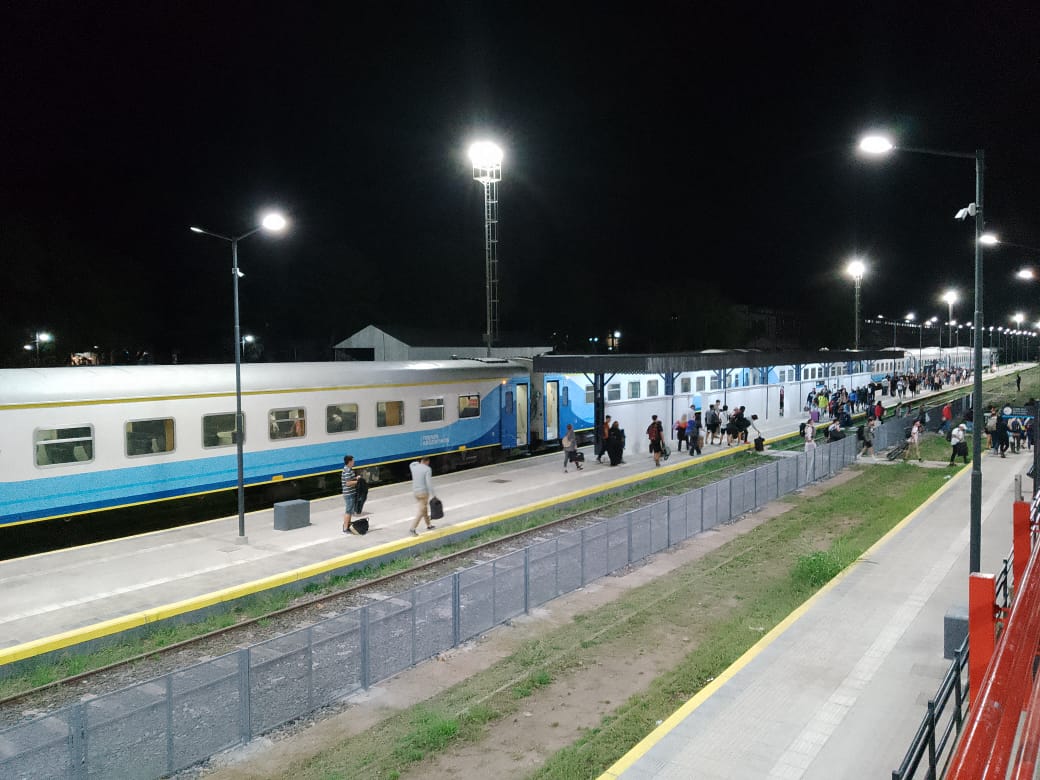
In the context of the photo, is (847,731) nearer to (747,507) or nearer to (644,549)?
(644,549)

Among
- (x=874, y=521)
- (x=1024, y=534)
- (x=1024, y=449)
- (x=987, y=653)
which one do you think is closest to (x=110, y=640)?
(x=987, y=653)

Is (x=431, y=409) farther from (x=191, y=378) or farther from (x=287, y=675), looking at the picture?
(x=287, y=675)

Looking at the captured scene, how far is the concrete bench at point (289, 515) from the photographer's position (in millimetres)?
16916

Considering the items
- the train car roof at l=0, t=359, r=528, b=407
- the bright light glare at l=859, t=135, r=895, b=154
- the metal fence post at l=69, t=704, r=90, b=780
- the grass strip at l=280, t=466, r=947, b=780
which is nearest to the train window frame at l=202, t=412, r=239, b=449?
the train car roof at l=0, t=359, r=528, b=407

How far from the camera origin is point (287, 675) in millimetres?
8312

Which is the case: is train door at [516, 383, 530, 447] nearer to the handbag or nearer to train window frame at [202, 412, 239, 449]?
the handbag

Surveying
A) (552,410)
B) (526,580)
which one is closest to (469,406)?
(552,410)

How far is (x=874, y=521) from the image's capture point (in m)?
18.6

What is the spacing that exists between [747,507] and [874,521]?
9.72 feet

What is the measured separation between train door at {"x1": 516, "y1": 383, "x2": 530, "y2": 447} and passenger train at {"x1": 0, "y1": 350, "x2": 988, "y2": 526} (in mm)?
40

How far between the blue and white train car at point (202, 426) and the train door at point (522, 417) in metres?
2.40

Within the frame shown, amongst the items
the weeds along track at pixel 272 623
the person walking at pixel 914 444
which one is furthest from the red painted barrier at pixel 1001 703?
the person walking at pixel 914 444

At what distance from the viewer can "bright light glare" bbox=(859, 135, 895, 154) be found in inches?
409

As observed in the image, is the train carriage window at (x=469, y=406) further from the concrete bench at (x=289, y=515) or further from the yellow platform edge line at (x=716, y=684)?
the yellow platform edge line at (x=716, y=684)
